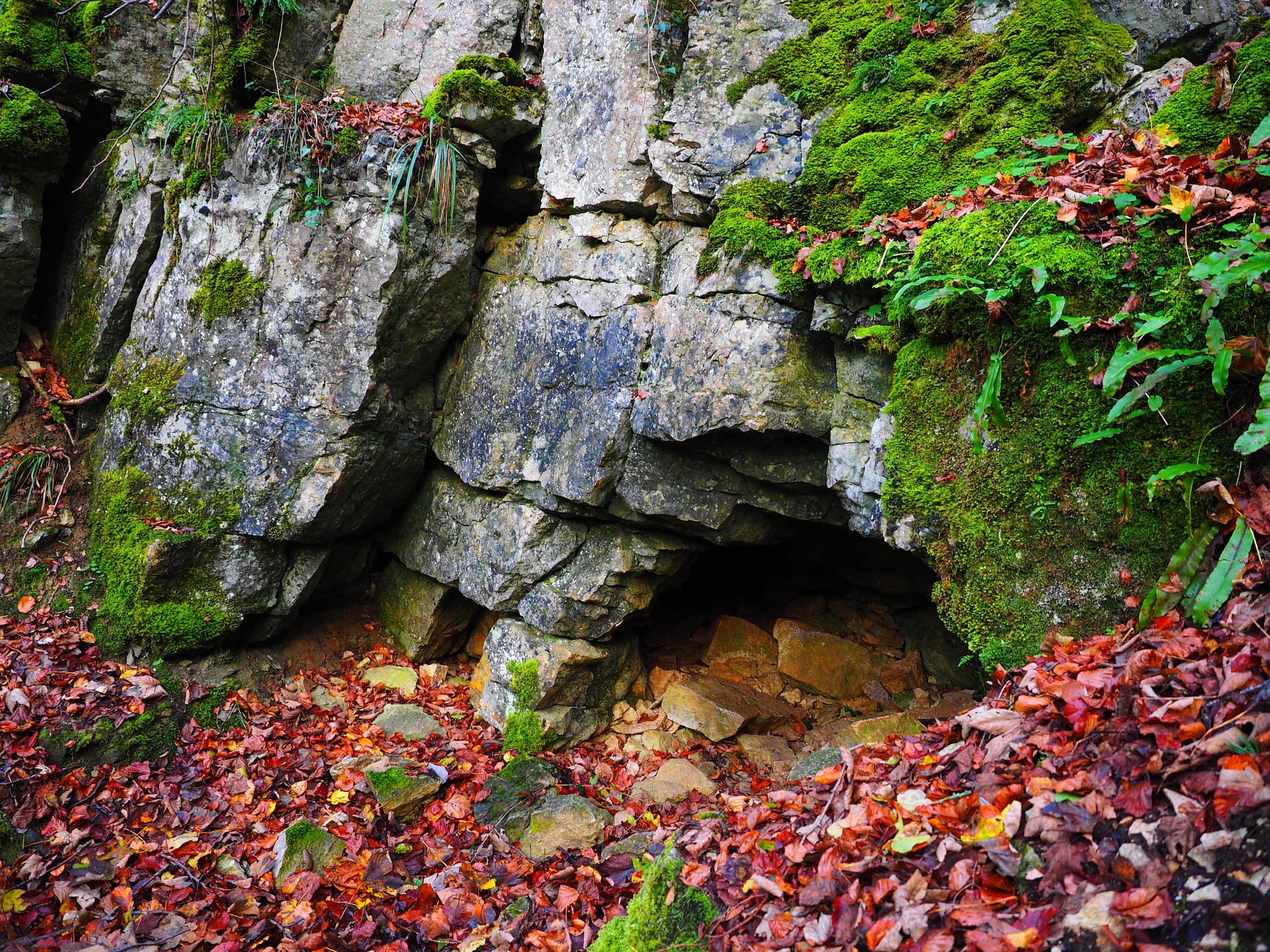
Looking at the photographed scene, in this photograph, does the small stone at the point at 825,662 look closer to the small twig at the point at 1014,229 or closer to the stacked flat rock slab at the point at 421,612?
the stacked flat rock slab at the point at 421,612

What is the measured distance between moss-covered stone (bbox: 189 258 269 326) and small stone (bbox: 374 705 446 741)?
3.62 meters

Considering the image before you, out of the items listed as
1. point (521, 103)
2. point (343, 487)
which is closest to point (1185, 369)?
point (521, 103)

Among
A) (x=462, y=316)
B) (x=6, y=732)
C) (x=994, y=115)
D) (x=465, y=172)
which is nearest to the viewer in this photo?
(x=994, y=115)

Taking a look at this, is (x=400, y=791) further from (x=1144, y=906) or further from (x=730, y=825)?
(x=1144, y=906)

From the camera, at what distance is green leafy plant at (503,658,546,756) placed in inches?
232

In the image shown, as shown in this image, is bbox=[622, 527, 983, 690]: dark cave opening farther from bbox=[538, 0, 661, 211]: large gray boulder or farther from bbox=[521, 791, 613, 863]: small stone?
bbox=[538, 0, 661, 211]: large gray boulder

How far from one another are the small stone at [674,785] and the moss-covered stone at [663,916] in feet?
6.24

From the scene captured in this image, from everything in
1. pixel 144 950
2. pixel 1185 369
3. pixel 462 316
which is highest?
pixel 1185 369

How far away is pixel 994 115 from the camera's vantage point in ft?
14.0

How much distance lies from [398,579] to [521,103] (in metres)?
4.58

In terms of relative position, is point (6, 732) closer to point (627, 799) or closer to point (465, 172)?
point (627, 799)

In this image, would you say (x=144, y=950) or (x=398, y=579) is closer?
(x=144, y=950)

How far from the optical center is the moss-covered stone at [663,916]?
3.14 meters

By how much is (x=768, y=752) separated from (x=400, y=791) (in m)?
2.87
